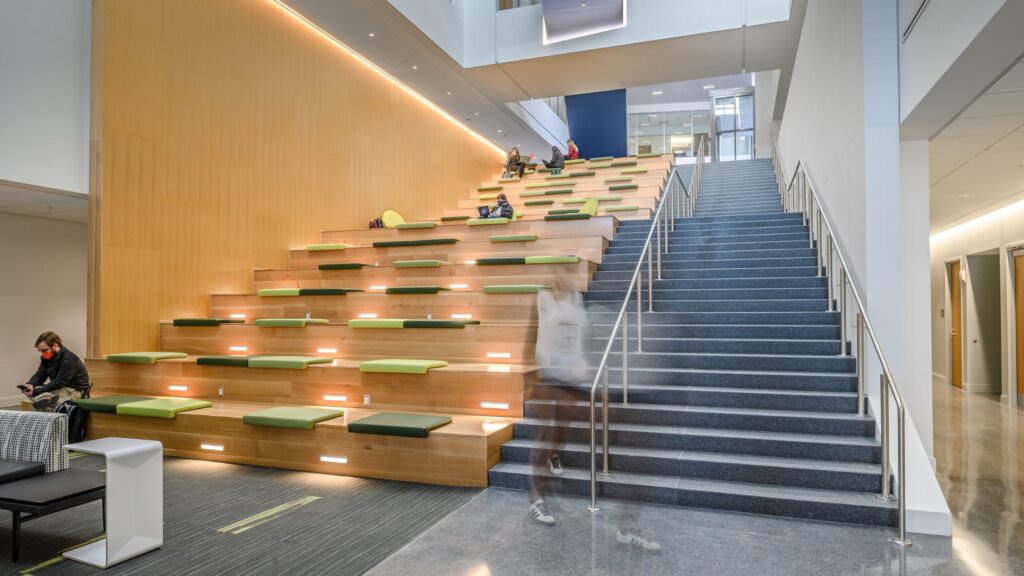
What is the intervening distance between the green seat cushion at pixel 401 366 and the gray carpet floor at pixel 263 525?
0.98m

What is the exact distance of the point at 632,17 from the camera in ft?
36.2

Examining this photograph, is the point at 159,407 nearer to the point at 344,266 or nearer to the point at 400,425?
the point at 400,425

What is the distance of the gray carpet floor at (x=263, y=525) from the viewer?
10.4ft

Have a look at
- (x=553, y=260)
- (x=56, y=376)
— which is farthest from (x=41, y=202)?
(x=553, y=260)

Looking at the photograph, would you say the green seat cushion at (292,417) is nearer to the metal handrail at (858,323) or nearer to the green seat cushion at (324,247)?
the metal handrail at (858,323)

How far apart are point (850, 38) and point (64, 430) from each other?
6.48 metres

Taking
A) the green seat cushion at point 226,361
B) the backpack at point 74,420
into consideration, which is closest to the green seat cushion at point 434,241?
the green seat cushion at point 226,361

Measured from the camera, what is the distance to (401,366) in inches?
208

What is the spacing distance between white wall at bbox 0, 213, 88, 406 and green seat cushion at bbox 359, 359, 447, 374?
545cm

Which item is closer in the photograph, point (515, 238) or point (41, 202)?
point (41, 202)

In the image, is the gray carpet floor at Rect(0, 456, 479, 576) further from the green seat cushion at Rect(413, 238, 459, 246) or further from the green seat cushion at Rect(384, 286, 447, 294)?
the green seat cushion at Rect(413, 238, 459, 246)

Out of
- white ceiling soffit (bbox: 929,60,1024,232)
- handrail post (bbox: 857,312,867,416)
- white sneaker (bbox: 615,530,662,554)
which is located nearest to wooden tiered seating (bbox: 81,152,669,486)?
white sneaker (bbox: 615,530,662,554)

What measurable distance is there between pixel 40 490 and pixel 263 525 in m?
1.11

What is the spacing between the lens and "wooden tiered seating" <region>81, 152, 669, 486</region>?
4.74 meters
